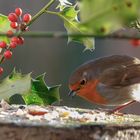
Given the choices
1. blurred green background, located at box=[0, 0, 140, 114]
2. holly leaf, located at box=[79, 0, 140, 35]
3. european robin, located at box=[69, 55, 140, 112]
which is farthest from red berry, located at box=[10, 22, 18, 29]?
blurred green background, located at box=[0, 0, 140, 114]

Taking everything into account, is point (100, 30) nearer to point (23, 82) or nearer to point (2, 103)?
point (23, 82)

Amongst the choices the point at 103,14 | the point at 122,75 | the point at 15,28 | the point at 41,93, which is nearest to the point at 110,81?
the point at 122,75

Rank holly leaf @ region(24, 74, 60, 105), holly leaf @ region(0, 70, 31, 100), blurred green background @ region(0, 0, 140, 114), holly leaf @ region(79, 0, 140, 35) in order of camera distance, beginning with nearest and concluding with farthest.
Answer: holly leaf @ region(79, 0, 140, 35) → holly leaf @ region(0, 70, 31, 100) → holly leaf @ region(24, 74, 60, 105) → blurred green background @ region(0, 0, 140, 114)

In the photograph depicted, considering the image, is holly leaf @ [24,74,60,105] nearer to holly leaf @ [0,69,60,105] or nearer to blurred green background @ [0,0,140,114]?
holly leaf @ [0,69,60,105]

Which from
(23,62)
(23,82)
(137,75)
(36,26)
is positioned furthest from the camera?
(36,26)

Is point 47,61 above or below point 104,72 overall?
above

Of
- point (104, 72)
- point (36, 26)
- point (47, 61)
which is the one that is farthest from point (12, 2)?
point (104, 72)

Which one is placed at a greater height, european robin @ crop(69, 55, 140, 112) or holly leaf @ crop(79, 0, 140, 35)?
european robin @ crop(69, 55, 140, 112)
